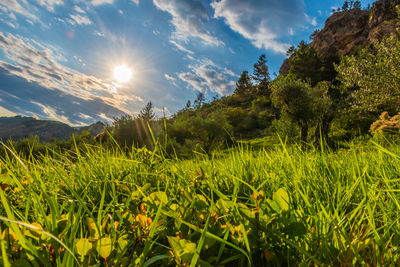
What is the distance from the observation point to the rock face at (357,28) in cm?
4619

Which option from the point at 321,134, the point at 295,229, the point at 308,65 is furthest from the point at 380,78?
the point at 308,65

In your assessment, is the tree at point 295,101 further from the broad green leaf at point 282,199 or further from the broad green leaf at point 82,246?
the broad green leaf at point 82,246

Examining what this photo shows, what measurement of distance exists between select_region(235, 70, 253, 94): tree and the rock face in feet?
89.4

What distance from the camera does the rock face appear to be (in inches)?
1818

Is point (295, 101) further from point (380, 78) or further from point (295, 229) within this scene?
point (295, 229)

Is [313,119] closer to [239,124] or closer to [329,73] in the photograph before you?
[239,124]

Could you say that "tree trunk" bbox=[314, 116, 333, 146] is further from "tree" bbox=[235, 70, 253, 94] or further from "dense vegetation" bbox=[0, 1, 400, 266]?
"tree" bbox=[235, 70, 253, 94]

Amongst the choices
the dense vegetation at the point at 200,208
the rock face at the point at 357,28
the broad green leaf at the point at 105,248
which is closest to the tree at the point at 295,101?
the dense vegetation at the point at 200,208

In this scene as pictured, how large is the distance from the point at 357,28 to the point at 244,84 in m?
41.1

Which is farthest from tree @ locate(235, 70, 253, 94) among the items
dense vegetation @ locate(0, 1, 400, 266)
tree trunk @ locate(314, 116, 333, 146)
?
dense vegetation @ locate(0, 1, 400, 266)

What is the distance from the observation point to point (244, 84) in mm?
87625

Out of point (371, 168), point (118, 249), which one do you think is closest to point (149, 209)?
point (118, 249)

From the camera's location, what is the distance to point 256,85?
8338 centimetres

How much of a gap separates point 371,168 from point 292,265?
173 centimetres
